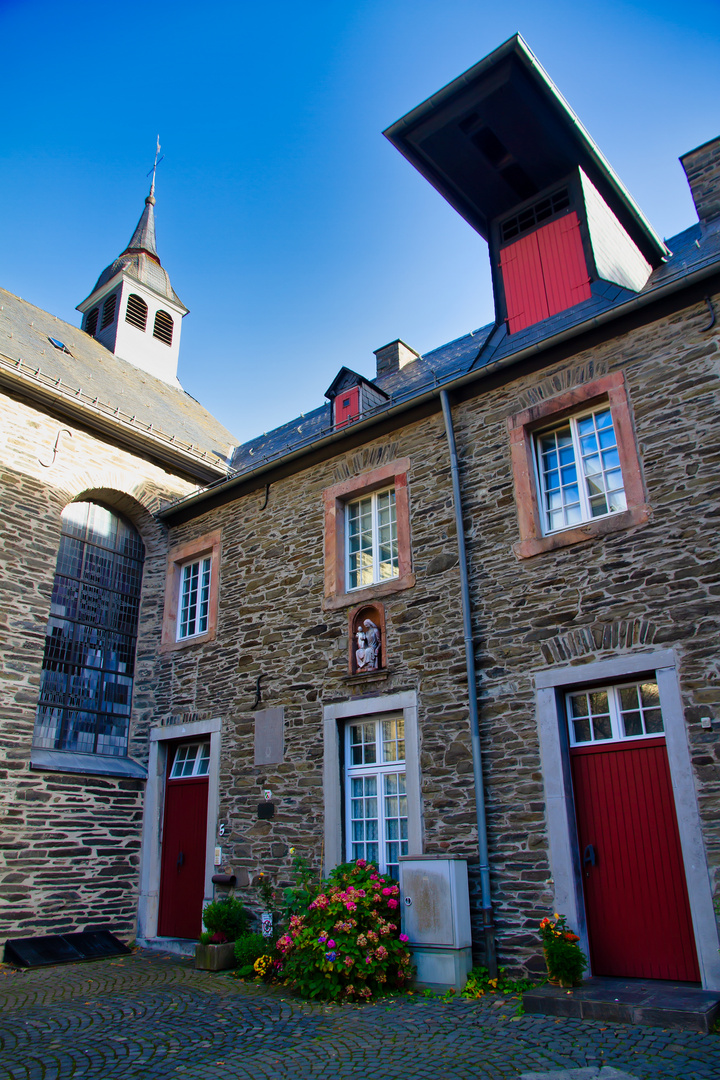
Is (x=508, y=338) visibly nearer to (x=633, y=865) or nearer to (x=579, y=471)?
(x=579, y=471)

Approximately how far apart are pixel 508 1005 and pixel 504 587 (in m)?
3.39

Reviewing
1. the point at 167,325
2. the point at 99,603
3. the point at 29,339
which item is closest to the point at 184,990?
the point at 99,603

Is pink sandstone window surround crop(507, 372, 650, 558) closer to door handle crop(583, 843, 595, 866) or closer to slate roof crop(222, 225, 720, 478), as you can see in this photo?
slate roof crop(222, 225, 720, 478)

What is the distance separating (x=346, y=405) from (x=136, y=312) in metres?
9.05

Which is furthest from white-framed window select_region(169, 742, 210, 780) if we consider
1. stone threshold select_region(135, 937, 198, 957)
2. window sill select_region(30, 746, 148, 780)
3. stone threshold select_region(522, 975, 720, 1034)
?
stone threshold select_region(522, 975, 720, 1034)

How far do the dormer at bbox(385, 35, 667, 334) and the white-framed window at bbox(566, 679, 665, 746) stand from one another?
4418 millimetres

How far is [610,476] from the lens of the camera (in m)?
6.91

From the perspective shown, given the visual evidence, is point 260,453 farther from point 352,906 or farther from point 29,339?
point 352,906

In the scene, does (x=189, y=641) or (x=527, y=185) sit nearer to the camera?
(x=527, y=185)

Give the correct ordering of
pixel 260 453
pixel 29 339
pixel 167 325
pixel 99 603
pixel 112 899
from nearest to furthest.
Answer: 1. pixel 112 899
2. pixel 99 603
3. pixel 29 339
4. pixel 260 453
5. pixel 167 325

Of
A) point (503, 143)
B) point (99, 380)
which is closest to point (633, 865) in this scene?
point (503, 143)

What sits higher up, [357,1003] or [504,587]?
[504,587]

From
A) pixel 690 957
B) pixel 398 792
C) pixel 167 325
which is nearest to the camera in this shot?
pixel 690 957

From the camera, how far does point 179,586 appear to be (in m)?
11.1
